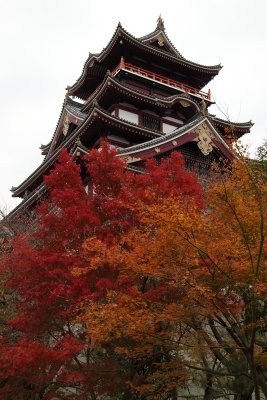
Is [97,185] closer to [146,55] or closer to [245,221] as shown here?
[245,221]

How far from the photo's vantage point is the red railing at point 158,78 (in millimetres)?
28769

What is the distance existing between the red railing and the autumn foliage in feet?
57.2

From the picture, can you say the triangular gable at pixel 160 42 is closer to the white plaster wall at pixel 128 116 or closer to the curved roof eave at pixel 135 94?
the curved roof eave at pixel 135 94

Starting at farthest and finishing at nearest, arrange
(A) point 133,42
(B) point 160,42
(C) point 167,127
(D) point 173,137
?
(B) point 160,42 → (A) point 133,42 → (C) point 167,127 → (D) point 173,137

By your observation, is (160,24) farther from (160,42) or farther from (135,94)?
(135,94)

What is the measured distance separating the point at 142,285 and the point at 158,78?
75.5 feet

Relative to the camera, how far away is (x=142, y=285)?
10422 millimetres

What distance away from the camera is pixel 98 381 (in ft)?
32.5

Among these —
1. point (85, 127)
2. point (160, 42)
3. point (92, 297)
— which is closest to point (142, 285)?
point (92, 297)

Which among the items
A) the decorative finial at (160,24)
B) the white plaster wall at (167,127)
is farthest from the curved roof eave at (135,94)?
the decorative finial at (160,24)

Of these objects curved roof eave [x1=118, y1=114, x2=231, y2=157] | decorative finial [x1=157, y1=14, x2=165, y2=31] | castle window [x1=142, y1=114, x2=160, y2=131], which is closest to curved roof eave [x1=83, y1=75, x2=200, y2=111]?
castle window [x1=142, y1=114, x2=160, y2=131]

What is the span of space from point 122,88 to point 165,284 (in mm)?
18070

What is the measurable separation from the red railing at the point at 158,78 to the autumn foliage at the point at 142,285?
57.2 ft

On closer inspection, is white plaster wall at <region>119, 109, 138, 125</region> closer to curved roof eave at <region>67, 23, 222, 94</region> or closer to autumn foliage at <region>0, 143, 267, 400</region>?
curved roof eave at <region>67, 23, 222, 94</region>
